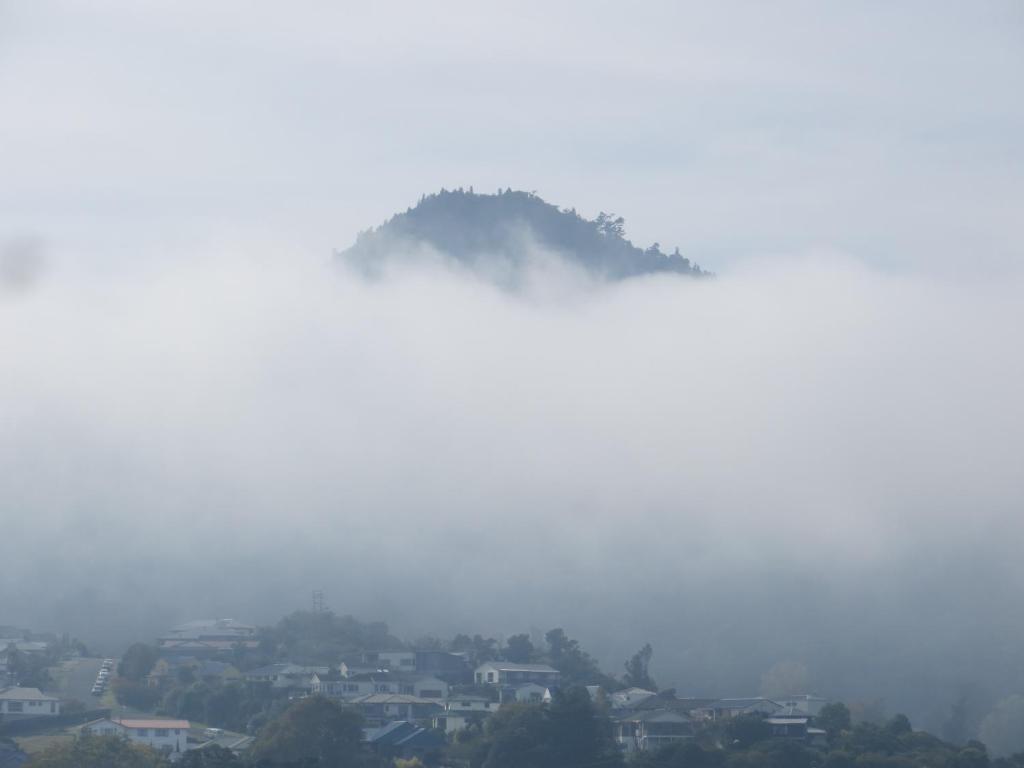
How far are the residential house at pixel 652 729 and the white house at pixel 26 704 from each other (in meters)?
22.3

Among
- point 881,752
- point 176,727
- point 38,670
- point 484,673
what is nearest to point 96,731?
point 176,727

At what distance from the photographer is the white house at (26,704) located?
6981 centimetres

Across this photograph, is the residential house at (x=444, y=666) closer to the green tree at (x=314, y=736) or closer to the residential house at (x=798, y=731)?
the residential house at (x=798, y=731)

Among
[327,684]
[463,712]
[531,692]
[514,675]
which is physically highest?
[514,675]

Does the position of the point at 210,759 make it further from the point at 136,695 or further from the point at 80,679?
the point at 80,679

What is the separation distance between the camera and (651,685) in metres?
85.0

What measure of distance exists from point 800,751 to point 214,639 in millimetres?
39737

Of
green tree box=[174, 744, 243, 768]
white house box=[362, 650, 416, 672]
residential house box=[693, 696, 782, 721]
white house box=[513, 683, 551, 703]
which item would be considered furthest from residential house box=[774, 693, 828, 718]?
green tree box=[174, 744, 243, 768]

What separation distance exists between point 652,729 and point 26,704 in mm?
24726

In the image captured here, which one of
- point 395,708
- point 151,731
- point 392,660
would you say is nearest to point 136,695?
point 151,731

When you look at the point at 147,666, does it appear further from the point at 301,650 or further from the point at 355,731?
the point at 355,731

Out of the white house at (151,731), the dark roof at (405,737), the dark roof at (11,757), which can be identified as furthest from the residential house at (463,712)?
the dark roof at (11,757)

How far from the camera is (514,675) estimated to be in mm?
82500

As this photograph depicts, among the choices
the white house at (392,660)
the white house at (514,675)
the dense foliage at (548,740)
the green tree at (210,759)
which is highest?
the white house at (392,660)
